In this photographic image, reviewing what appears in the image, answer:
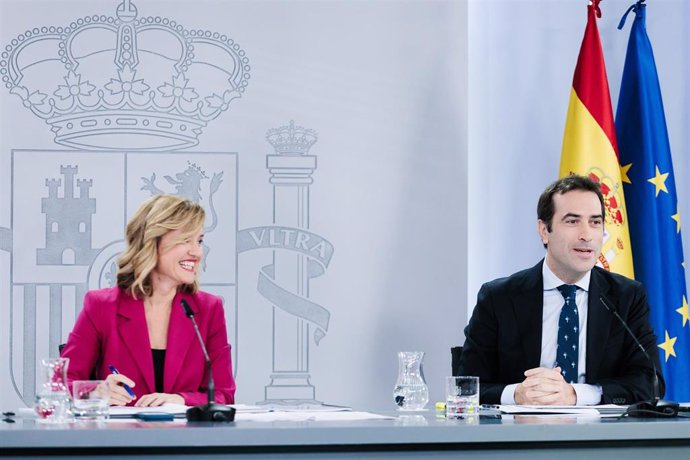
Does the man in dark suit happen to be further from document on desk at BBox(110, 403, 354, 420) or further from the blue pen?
the blue pen

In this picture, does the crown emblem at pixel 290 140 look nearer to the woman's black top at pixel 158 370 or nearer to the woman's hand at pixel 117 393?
the woman's black top at pixel 158 370

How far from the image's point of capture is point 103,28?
462cm

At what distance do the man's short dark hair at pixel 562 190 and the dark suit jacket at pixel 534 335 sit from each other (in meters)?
0.22

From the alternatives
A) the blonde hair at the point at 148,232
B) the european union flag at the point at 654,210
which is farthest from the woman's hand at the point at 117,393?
the european union flag at the point at 654,210

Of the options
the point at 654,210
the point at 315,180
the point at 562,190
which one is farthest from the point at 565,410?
the point at 315,180

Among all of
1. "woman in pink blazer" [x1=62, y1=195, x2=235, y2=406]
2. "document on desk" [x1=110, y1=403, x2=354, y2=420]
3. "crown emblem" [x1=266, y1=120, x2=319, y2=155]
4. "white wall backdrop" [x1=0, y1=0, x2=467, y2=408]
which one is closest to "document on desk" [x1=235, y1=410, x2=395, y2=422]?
"document on desk" [x1=110, y1=403, x2=354, y2=420]

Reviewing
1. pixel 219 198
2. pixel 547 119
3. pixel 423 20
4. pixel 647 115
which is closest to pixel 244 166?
pixel 219 198

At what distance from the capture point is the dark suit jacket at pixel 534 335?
3527mm

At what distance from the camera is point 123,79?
4.62 m

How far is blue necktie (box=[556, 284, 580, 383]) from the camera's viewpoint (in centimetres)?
353

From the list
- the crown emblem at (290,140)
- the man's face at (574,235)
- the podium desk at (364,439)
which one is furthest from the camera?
the crown emblem at (290,140)

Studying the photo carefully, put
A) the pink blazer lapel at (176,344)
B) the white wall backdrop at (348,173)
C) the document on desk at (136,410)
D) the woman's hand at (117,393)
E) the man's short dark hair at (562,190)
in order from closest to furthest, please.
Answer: the document on desk at (136,410) < the woman's hand at (117,393) < the pink blazer lapel at (176,344) < the man's short dark hair at (562,190) < the white wall backdrop at (348,173)

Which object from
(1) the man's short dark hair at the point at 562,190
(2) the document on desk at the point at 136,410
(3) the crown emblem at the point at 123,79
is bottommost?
(2) the document on desk at the point at 136,410

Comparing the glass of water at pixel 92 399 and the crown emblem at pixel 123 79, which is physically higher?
the crown emblem at pixel 123 79
